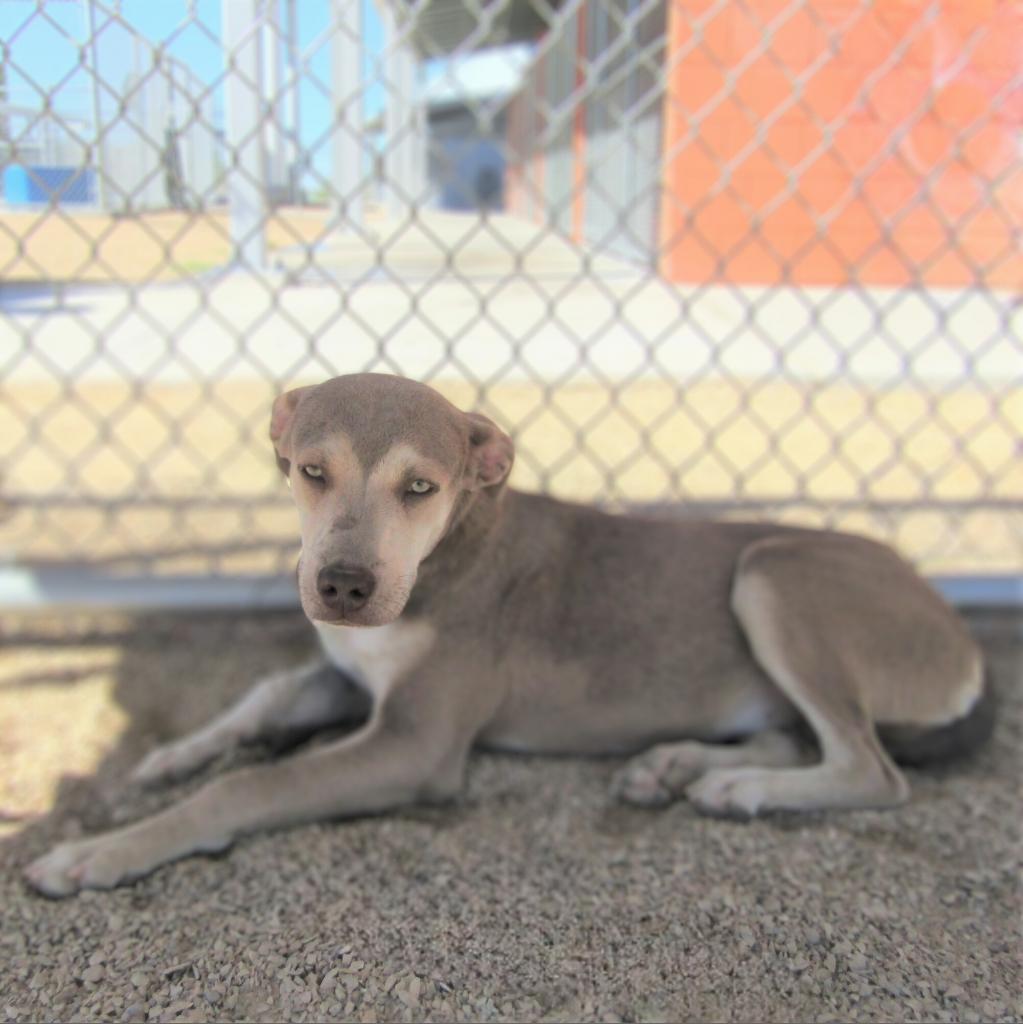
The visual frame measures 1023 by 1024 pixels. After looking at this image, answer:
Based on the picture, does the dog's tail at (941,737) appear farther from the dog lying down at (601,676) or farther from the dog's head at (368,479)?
the dog's head at (368,479)

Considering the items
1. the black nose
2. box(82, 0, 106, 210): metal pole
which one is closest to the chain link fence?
box(82, 0, 106, 210): metal pole

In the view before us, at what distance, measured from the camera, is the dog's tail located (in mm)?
2775

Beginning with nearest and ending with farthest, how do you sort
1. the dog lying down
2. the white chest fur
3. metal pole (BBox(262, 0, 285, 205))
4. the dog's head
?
the dog's head < the dog lying down < the white chest fur < metal pole (BBox(262, 0, 285, 205))

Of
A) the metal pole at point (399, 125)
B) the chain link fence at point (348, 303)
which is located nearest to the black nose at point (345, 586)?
the chain link fence at point (348, 303)

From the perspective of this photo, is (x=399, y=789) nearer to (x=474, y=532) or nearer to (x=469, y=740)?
(x=469, y=740)

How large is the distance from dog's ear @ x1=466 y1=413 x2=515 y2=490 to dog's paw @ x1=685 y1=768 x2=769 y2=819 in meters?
1.00

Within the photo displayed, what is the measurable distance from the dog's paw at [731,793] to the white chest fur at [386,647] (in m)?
0.80

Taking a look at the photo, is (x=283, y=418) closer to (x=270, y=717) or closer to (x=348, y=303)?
(x=270, y=717)

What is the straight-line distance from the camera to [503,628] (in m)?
2.66

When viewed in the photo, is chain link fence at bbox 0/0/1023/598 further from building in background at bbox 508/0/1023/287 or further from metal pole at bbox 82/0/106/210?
building in background at bbox 508/0/1023/287

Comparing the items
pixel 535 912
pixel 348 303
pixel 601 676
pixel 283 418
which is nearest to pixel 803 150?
pixel 348 303

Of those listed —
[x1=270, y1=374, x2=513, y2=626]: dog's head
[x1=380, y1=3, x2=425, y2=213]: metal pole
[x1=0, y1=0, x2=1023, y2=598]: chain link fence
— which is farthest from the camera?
[x1=380, y1=3, x2=425, y2=213]: metal pole

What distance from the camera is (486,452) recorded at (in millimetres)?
2244

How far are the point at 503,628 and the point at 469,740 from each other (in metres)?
0.31
